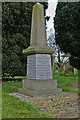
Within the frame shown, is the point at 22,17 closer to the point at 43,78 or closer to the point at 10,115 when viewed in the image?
the point at 43,78

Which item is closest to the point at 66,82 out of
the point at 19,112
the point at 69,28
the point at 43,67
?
the point at 43,67

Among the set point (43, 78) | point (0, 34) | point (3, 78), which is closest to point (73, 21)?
point (0, 34)

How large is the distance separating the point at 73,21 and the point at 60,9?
259 centimetres

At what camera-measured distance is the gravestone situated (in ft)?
16.6

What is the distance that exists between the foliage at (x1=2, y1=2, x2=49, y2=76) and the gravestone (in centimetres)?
335

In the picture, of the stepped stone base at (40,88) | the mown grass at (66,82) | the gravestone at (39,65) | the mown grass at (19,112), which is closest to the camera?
the mown grass at (19,112)

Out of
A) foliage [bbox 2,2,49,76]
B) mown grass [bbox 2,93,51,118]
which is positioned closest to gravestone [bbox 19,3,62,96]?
mown grass [bbox 2,93,51,118]

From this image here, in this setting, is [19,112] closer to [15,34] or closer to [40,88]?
[40,88]

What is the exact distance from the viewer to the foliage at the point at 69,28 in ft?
43.5

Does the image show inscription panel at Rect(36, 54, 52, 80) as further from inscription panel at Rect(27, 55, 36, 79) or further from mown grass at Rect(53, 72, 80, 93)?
mown grass at Rect(53, 72, 80, 93)

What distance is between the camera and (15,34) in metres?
9.49

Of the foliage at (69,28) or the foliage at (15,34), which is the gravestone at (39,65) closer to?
the foliage at (15,34)

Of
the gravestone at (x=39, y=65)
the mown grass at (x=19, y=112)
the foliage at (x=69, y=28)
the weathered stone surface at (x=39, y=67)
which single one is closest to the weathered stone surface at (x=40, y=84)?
the gravestone at (x=39, y=65)

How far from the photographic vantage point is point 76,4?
13062 millimetres
